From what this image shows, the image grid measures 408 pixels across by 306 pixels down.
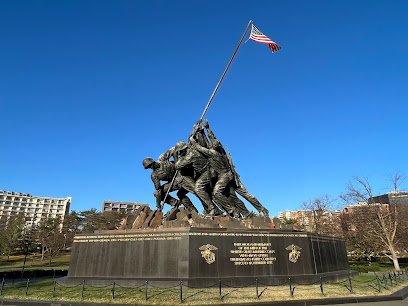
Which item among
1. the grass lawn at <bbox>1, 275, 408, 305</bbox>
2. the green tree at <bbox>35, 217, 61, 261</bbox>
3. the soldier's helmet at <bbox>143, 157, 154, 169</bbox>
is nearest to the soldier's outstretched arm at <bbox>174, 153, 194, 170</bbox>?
the soldier's helmet at <bbox>143, 157, 154, 169</bbox>

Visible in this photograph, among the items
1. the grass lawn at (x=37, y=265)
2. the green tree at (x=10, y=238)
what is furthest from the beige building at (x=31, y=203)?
the grass lawn at (x=37, y=265)

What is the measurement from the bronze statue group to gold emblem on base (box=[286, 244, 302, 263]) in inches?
114

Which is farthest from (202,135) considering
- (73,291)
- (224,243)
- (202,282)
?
(73,291)

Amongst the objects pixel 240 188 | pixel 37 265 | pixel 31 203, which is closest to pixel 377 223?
pixel 240 188

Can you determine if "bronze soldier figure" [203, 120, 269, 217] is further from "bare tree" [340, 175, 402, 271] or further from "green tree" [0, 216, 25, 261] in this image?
"green tree" [0, 216, 25, 261]

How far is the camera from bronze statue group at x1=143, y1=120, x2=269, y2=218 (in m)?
15.9

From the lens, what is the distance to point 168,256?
1204cm

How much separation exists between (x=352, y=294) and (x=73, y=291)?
35.0ft

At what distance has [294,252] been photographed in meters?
13.1

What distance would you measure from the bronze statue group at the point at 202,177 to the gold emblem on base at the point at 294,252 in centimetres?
290

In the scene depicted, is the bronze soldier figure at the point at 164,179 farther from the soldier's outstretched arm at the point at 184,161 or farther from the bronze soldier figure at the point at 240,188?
the bronze soldier figure at the point at 240,188

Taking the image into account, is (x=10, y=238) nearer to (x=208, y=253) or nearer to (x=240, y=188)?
(x=240, y=188)

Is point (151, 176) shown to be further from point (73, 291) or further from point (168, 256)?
point (73, 291)

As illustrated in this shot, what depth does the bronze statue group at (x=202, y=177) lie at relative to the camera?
15921 millimetres
